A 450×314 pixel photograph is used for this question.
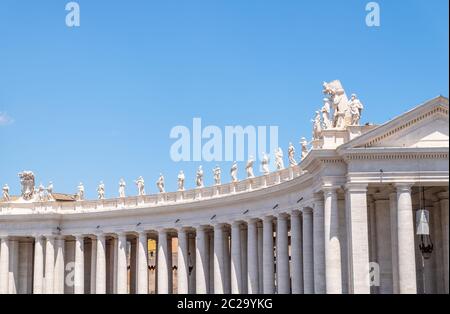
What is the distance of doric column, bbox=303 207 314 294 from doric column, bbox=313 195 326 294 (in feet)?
24.1

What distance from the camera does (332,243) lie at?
9656 centimetres

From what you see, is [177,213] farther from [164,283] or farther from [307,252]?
[307,252]

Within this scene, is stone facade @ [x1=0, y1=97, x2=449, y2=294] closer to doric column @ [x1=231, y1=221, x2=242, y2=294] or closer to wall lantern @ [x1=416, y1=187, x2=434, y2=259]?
doric column @ [x1=231, y1=221, x2=242, y2=294]

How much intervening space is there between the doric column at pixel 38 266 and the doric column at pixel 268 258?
4939 centimetres

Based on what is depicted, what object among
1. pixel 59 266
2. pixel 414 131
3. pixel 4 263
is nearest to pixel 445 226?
pixel 414 131

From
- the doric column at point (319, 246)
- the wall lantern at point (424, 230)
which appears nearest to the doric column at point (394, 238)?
the wall lantern at point (424, 230)

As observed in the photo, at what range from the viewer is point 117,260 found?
151m

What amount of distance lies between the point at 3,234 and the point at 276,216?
59704 millimetres

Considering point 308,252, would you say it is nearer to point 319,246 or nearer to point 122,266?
point 319,246

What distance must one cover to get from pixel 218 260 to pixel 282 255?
667 inches

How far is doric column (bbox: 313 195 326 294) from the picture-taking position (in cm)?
10012

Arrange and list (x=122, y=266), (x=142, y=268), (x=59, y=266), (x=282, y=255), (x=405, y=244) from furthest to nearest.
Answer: (x=59, y=266) → (x=122, y=266) → (x=142, y=268) → (x=282, y=255) → (x=405, y=244)

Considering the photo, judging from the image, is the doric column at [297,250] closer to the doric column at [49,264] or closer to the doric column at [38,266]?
the doric column at [49,264]

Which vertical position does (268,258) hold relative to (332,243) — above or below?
below
